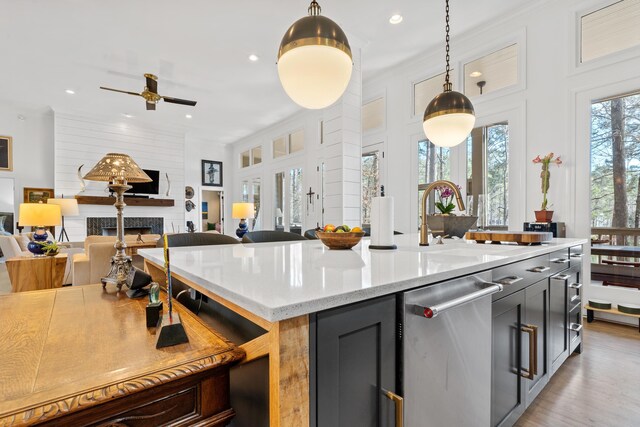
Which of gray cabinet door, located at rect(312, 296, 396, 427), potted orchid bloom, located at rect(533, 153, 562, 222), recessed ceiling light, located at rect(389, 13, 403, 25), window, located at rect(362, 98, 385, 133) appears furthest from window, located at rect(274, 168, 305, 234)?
gray cabinet door, located at rect(312, 296, 396, 427)

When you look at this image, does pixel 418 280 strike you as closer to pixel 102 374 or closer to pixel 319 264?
pixel 319 264

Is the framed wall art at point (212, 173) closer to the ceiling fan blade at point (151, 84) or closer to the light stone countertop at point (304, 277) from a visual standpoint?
the ceiling fan blade at point (151, 84)

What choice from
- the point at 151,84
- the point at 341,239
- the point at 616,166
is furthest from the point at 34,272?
the point at 616,166

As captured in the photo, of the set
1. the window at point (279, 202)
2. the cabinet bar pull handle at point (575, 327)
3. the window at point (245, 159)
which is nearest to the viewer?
the cabinet bar pull handle at point (575, 327)

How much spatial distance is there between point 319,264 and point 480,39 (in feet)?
13.9

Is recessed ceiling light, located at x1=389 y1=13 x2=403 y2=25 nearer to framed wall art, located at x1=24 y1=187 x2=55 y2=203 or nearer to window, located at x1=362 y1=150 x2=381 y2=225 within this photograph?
window, located at x1=362 y1=150 x2=381 y2=225

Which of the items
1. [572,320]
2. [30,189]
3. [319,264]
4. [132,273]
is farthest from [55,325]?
[30,189]

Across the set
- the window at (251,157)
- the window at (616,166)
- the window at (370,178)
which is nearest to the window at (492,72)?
the window at (616,166)

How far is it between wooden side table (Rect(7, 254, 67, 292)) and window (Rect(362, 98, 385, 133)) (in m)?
4.69

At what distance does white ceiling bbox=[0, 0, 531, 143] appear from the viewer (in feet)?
11.3

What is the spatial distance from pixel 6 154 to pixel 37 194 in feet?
3.02

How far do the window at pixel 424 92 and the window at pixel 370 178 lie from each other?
918mm

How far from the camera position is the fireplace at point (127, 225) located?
22.1 ft

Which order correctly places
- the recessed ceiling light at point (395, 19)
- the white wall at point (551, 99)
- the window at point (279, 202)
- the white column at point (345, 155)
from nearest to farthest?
the white wall at point (551, 99), the recessed ceiling light at point (395, 19), the white column at point (345, 155), the window at point (279, 202)
